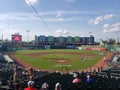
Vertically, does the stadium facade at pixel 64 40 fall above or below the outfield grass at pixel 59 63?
above

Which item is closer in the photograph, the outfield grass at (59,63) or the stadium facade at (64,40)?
the outfield grass at (59,63)

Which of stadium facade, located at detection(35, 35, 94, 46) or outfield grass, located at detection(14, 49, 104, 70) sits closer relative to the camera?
outfield grass, located at detection(14, 49, 104, 70)

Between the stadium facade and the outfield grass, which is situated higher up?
the stadium facade

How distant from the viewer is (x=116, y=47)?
312 ft

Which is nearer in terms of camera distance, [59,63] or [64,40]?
[59,63]

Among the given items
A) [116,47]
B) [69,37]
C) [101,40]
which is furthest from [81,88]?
[101,40]

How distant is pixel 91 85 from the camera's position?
14836mm

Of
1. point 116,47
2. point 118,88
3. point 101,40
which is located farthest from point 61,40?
point 118,88

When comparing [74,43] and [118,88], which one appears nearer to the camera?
[118,88]

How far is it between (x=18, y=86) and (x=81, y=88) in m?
3.12

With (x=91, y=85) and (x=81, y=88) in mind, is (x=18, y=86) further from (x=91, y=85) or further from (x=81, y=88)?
(x=91, y=85)

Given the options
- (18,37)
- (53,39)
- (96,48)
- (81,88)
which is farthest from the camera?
(53,39)

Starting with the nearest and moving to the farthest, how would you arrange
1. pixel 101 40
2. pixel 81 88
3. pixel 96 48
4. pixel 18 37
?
pixel 81 88 → pixel 96 48 → pixel 18 37 → pixel 101 40

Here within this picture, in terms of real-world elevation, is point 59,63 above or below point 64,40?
below
